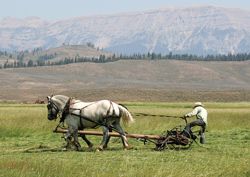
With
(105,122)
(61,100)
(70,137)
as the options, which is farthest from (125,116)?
(61,100)

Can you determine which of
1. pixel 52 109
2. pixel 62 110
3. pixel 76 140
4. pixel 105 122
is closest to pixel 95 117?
pixel 105 122

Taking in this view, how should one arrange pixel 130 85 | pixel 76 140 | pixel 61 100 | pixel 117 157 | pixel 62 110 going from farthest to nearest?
pixel 130 85 < pixel 61 100 < pixel 62 110 < pixel 76 140 < pixel 117 157

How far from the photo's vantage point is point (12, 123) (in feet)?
101

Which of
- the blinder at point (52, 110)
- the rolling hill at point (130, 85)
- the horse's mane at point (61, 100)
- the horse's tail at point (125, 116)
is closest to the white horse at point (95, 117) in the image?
the horse's tail at point (125, 116)

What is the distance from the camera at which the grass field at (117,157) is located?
14633mm

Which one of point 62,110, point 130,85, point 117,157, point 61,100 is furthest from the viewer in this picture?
point 130,85

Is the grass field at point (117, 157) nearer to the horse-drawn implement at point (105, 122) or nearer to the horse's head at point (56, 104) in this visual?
the horse-drawn implement at point (105, 122)

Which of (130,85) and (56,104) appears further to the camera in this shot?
(130,85)

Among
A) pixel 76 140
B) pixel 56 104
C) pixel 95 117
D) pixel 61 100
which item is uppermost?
pixel 61 100

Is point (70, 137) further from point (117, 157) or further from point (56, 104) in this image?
point (117, 157)

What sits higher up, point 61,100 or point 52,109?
point 61,100

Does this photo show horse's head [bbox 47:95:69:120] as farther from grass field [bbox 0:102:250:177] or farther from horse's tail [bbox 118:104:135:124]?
horse's tail [bbox 118:104:135:124]

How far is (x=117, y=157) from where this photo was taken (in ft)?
60.7

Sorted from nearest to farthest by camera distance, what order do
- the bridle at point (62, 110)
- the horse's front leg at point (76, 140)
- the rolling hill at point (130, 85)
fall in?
the horse's front leg at point (76, 140), the bridle at point (62, 110), the rolling hill at point (130, 85)
